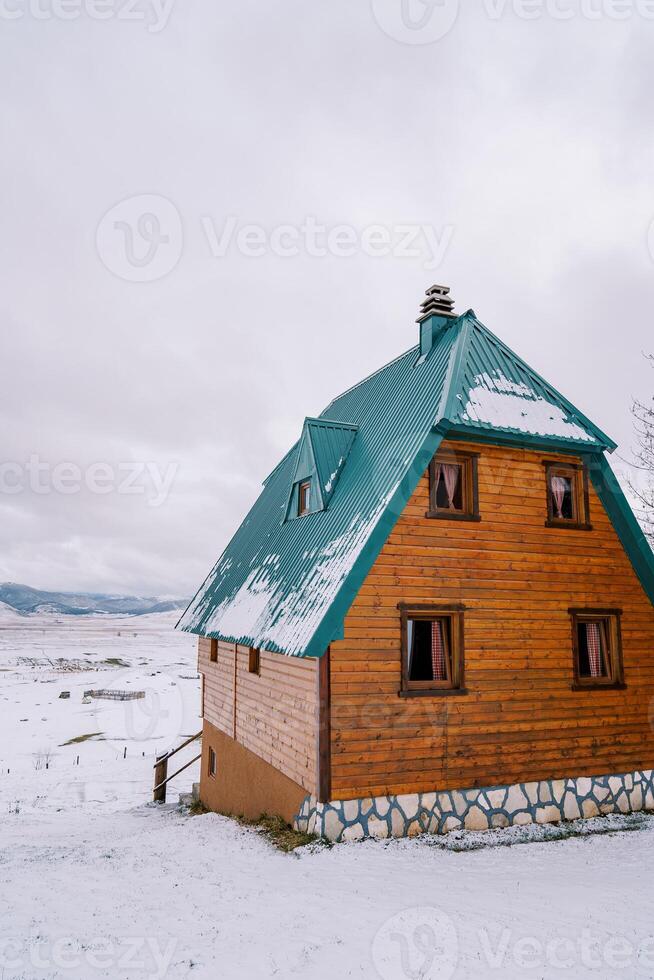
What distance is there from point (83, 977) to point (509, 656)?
7.78 metres

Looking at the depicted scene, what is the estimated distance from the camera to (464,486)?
11.5m

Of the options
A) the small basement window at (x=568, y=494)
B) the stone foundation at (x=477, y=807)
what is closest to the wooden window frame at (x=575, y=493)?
the small basement window at (x=568, y=494)

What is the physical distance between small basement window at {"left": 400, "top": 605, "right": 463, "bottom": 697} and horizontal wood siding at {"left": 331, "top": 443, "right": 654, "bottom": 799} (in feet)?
0.58

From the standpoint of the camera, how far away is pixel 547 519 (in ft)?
39.1

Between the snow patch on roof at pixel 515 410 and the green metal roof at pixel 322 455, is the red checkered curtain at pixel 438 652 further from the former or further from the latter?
the snow patch on roof at pixel 515 410

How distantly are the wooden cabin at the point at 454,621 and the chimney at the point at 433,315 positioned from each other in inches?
2.4

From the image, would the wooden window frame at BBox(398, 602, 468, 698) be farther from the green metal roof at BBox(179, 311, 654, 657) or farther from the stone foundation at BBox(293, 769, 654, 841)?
the stone foundation at BBox(293, 769, 654, 841)

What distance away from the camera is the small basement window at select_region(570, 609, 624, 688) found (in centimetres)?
1190

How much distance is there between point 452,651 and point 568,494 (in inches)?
159

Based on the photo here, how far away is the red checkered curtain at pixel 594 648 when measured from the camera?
39.5 feet

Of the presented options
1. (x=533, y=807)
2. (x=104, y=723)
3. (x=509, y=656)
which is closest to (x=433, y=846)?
(x=533, y=807)

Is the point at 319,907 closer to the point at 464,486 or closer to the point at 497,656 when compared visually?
the point at 497,656

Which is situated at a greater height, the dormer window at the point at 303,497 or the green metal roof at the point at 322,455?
the green metal roof at the point at 322,455

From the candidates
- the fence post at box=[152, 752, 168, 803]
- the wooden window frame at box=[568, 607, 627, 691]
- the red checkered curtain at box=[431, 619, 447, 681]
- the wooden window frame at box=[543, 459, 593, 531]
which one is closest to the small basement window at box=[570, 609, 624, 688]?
the wooden window frame at box=[568, 607, 627, 691]
